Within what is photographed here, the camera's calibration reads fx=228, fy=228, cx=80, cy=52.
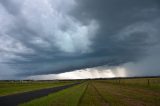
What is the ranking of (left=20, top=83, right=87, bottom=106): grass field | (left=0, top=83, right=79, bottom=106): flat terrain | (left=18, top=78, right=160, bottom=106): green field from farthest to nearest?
1. (left=0, top=83, right=79, bottom=106): flat terrain
2. (left=18, top=78, right=160, bottom=106): green field
3. (left=20, top=83, right=87, bottom=106): grass field

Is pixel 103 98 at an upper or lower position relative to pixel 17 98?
lower

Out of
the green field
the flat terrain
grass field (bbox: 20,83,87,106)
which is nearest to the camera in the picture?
grass field (bbox: 20,83,87,106)

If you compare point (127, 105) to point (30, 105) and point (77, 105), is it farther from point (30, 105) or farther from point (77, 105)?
point (30, 105)

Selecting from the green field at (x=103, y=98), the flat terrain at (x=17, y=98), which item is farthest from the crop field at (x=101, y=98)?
the flat terrain at (x=17, y=98)

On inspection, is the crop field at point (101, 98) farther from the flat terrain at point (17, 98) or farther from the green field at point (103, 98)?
the flat terrain at point (17, 98)

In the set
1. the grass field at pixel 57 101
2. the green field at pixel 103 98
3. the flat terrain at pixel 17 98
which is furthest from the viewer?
the flat terrain at pixel 17 98

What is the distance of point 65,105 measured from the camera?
21922 mm

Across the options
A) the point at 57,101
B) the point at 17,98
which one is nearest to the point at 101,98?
the point at 57,101

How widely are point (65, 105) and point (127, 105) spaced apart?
19.4 ft

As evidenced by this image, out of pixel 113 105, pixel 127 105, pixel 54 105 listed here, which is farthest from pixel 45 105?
pixel 127 105

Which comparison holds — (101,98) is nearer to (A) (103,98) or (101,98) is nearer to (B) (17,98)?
(A) (103,98)

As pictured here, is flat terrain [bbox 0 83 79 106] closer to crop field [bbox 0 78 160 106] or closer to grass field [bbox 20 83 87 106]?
crop field [bbox 0 78 160 106]

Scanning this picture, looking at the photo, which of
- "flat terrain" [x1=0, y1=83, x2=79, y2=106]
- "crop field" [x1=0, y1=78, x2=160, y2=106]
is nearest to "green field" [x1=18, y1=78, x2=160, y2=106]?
"crop field" [x1=0, y1=78, x2=160, y2=106]

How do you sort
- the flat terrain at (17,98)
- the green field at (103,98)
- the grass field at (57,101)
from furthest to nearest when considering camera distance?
the flat terrain at (17,98), the green field at (103,98), the grass field at (57,101)
